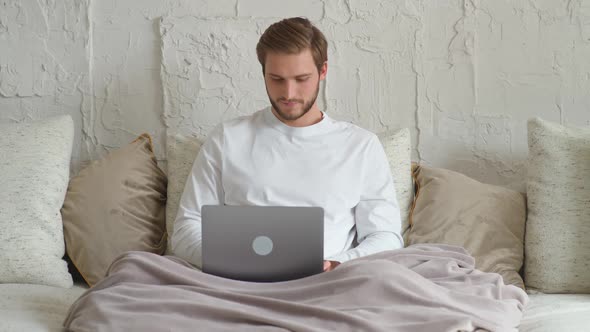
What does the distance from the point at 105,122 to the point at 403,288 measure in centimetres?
145

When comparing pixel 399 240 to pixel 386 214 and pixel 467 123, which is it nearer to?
pixel 386 214

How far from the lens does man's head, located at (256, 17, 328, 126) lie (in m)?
2.17

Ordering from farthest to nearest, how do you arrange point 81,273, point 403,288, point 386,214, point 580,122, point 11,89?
1. point 11,89
2. point 580,122
3. point 81,273
4. point 386,214
5. point 403,288

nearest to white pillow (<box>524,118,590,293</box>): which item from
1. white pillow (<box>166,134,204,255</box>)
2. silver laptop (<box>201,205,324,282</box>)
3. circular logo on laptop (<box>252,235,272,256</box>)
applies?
silver laptop (<box>201,205,324,282</box>)

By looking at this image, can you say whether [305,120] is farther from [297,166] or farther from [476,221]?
[476,221]

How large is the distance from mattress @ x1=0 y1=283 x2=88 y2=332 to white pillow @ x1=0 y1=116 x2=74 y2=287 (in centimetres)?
5

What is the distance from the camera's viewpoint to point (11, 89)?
2750mm

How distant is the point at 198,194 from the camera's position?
223 cm

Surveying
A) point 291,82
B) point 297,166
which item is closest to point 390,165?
point 297,166

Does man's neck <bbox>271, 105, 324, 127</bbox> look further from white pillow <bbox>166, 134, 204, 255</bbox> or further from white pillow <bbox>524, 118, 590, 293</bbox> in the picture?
white pillow <bbox>524, 118, 590, 293</bbox>

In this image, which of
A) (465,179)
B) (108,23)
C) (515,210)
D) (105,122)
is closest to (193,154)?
(105,122)

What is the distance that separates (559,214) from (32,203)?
1556 mm

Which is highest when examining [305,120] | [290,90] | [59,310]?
[290,90]

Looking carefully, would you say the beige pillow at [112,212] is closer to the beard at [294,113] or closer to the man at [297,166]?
the man at [297,166]
